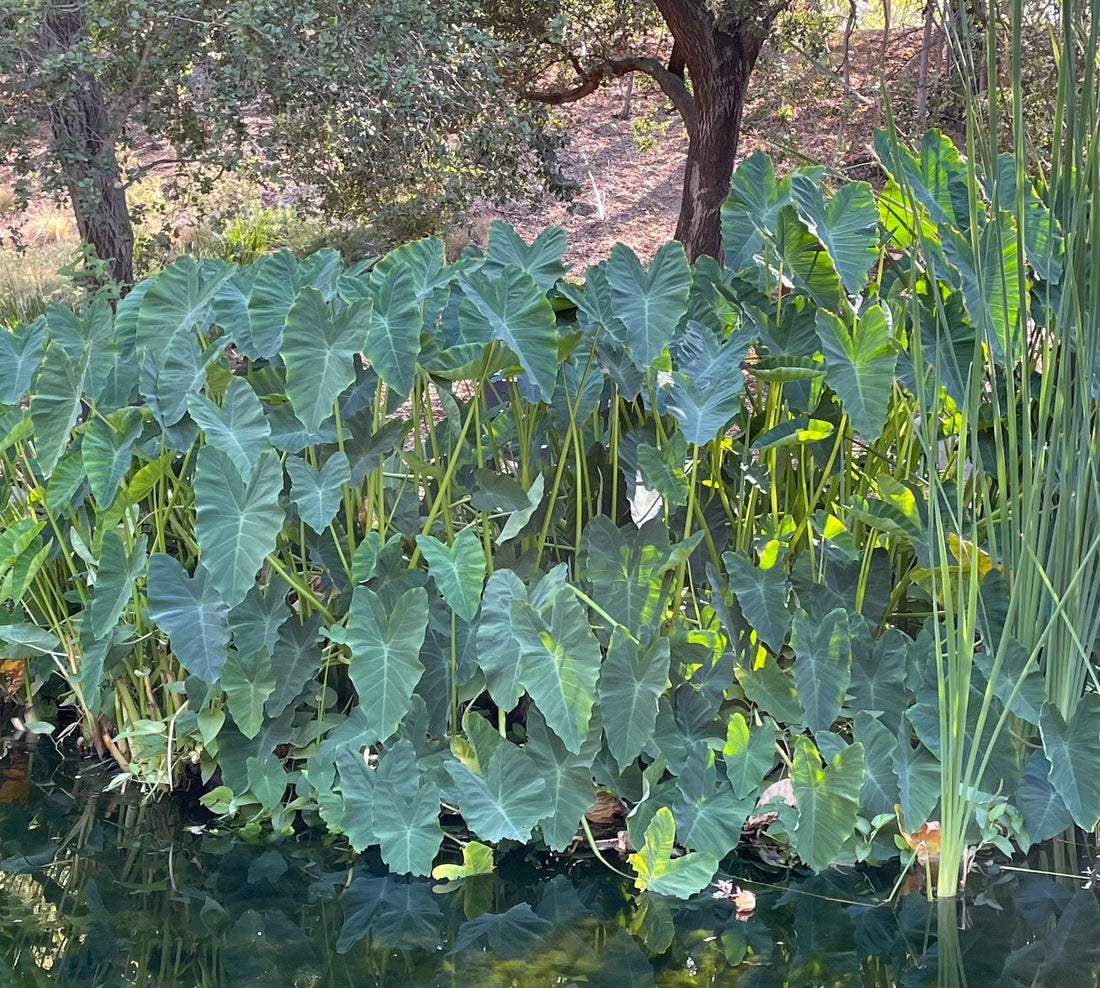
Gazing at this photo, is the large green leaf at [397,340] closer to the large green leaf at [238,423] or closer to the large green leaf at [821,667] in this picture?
the large green leaf at [238,423]

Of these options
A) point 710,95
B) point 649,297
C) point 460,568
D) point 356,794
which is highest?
point 710,95

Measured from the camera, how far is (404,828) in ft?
6.23

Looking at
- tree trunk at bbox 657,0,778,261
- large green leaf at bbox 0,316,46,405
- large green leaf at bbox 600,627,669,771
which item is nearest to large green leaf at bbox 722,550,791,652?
large green leaf at bbox 600,627,669,771

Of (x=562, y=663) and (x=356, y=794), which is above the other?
(x=562, y=663)

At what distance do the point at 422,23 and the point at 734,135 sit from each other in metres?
2.26

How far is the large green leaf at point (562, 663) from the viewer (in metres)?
1.77

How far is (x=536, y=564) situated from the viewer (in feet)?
6.93

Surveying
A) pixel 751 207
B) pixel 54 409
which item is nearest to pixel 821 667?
pixel 751 207

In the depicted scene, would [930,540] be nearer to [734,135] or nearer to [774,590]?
[774,590]

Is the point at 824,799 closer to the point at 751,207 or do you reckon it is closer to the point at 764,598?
the point at 764,598

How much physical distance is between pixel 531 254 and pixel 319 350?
0.45 meters

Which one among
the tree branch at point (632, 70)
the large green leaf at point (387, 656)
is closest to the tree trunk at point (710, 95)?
the tree branch at point (632, 70)

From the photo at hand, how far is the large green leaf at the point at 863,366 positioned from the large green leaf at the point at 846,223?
0.08 metres

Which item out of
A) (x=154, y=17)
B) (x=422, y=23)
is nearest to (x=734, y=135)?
(x=422, y=23)
